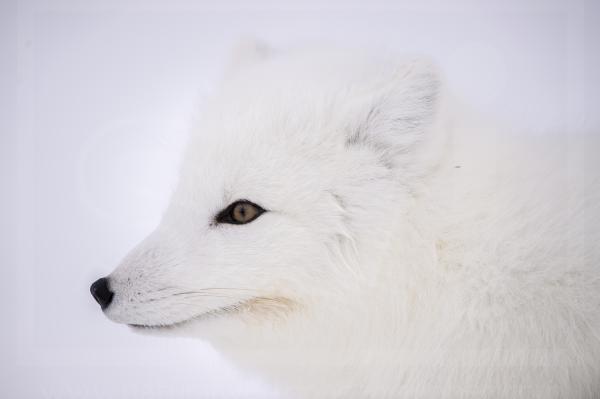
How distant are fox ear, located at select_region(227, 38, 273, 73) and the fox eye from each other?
2.81ft

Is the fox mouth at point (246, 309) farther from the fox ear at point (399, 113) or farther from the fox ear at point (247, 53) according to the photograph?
the fox ear at point (247, 53)

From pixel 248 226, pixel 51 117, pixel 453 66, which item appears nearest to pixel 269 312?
pixel 248 226

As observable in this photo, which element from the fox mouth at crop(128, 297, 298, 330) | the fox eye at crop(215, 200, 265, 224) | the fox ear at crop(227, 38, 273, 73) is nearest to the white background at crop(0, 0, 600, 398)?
the fox ear at crop(227, 38, 273, 73)

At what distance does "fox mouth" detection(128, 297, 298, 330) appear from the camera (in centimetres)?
138

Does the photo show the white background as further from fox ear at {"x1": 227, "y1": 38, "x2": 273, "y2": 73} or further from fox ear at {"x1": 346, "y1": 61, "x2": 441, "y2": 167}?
fox ear at {"x1": 346, "y1": 61, "x2": 441, "y2": 167}

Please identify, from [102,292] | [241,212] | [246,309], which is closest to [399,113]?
[241,212]

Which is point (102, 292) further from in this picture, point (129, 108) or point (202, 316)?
point (129, 108)

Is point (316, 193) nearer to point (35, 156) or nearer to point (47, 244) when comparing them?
point (47, 244)

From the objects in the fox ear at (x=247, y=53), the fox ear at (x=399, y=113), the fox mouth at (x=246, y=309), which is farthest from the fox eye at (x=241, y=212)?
the fox ear at (x=247, y=53)

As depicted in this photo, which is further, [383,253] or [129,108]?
[129,108]

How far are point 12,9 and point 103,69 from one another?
1.64ft

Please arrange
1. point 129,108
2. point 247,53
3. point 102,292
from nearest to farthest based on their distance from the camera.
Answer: point 102,292 → point 247,53 → point 129,108

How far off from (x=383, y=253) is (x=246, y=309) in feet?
1.55

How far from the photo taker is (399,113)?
1.41 meters
